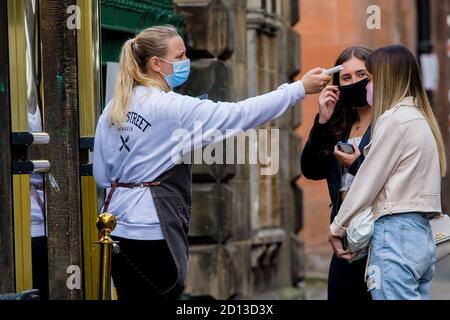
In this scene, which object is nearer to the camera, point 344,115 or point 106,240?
point 106,240

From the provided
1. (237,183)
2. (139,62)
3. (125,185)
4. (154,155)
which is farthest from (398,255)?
(237,183)

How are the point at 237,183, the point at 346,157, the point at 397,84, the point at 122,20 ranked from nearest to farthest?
the point at 397,84, the point at 346,157, the point at 122,20, the point at 237,183

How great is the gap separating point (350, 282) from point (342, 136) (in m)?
0.66

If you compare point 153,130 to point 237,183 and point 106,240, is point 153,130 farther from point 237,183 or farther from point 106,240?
point 237,183

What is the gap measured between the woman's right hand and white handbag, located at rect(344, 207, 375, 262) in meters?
0.65

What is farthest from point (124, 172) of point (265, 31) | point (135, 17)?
point (265, 31)

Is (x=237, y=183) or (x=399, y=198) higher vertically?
(x=399, y=198)

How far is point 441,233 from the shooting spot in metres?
6.20

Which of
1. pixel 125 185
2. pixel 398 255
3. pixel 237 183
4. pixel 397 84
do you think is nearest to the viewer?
pixel 398 255

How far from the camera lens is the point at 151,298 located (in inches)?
252

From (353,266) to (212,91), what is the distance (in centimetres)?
442

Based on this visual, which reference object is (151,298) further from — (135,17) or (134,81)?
(135,17)

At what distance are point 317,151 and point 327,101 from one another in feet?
1.02

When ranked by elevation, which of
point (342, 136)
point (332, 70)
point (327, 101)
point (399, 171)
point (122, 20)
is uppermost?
point (122, 20)
